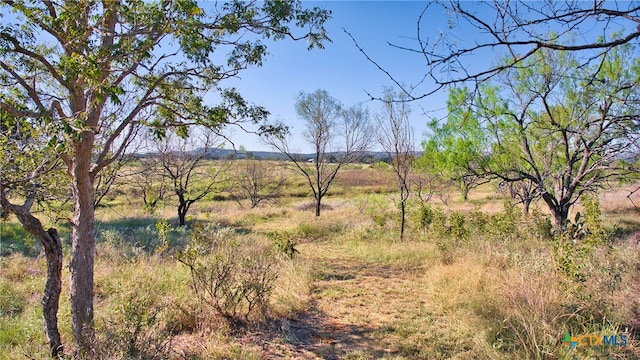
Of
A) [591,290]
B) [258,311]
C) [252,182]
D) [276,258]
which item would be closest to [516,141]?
[591,290]

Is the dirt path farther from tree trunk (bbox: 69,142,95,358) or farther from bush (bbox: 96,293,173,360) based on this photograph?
tree trunk (bbox: 69,142,95,358)

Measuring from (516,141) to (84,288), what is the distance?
1026 cm

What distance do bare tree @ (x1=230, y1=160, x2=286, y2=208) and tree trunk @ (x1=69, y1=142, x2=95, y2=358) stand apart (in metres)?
22.1

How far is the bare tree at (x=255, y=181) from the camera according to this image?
26.7 m

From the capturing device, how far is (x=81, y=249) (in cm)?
321

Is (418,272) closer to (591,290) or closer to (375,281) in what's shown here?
(375,281)

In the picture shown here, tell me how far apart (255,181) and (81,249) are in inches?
946

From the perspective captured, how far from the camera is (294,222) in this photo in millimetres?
15359

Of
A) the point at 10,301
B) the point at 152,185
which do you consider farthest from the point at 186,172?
the point at 10,301

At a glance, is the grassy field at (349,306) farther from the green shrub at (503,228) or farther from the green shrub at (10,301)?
the green shrub at (503,228)

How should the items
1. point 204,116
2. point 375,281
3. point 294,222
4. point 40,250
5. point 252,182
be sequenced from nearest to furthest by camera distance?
point 204,116, point 375,281, point 40,250, point 294,222, point 252,182

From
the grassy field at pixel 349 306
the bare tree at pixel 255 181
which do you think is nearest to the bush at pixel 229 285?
the grassy field at pixel 349 306

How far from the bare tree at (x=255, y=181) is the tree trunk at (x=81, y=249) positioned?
22.1 metres

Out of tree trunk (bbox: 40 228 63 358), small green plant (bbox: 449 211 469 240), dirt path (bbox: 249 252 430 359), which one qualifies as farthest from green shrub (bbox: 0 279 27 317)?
small green plant (bbox: 449 211 469 240)
